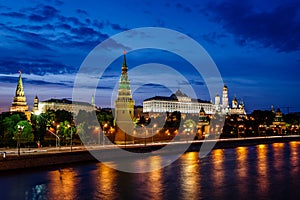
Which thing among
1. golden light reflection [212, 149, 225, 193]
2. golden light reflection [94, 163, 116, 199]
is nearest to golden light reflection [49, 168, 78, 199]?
golden light reflection [94, 163, 116, 199]

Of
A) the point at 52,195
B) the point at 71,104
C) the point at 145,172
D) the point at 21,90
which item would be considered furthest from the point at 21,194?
the point at 71,104

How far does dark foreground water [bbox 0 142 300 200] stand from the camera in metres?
20.2

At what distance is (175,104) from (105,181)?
115819 mm

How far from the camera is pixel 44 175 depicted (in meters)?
25.1

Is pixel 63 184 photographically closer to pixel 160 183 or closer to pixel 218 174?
pixel 160 183

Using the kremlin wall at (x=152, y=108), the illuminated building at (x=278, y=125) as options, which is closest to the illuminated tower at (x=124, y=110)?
the kremlin wall at (x=152, y=108)

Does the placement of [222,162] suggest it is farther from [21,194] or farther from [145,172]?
[21,194]

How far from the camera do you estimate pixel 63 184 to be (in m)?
22.5

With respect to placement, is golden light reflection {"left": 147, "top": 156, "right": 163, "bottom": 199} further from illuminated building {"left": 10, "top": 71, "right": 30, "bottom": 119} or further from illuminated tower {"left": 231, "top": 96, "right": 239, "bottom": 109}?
illuminated tower {"left": 231, "top": 96, "right": 239, "bottom": 109}

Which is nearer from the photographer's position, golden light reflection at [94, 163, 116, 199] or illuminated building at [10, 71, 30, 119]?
golden light reflection at [94, 163, 116, 199]

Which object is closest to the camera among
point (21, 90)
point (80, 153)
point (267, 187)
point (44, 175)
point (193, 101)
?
point (267, 187)

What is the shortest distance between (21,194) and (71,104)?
10359 cm

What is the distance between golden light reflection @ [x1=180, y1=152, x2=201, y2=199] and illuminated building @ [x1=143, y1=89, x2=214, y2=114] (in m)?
97.0

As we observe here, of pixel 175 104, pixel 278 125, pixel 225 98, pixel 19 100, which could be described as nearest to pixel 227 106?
pixel 225 98
